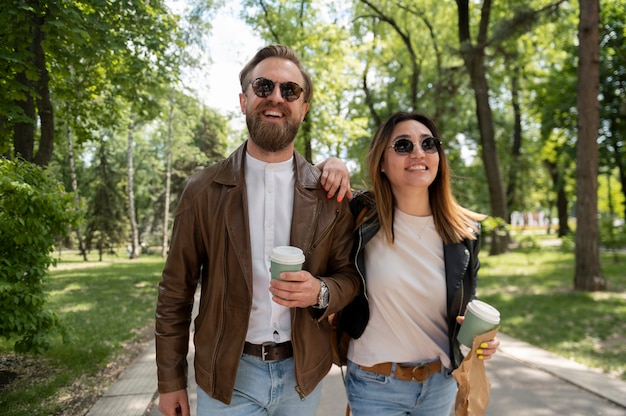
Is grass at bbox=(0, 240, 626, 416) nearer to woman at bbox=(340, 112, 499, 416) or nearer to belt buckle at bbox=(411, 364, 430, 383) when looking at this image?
woman at bbox=(340, 112, 499, 416)

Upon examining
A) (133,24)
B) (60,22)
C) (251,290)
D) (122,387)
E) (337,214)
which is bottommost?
(122,387)

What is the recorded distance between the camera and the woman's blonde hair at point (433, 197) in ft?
7.28

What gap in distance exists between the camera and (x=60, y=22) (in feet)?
14.8

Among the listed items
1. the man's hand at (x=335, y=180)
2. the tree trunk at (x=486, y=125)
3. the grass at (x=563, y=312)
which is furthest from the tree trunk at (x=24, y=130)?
the tree trunk at (x=486, y=125)

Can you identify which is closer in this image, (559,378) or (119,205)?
(559,378)

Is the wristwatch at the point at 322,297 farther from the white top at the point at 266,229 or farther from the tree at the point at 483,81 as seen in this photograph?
the tree at the point at 483,81

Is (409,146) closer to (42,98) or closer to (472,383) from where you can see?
(472,383)

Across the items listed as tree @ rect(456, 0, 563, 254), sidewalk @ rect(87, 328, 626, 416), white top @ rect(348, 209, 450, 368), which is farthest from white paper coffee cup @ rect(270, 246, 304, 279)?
tree @ rect(456, 0, 563, 254)

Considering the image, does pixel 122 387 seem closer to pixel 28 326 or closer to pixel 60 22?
pixel 28 326

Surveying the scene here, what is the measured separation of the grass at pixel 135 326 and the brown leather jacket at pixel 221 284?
2.76 m

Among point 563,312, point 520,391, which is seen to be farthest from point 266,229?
point 563,312

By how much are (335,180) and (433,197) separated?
64 cm

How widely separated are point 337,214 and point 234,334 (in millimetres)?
748

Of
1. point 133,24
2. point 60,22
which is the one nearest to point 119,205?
point 133,24
